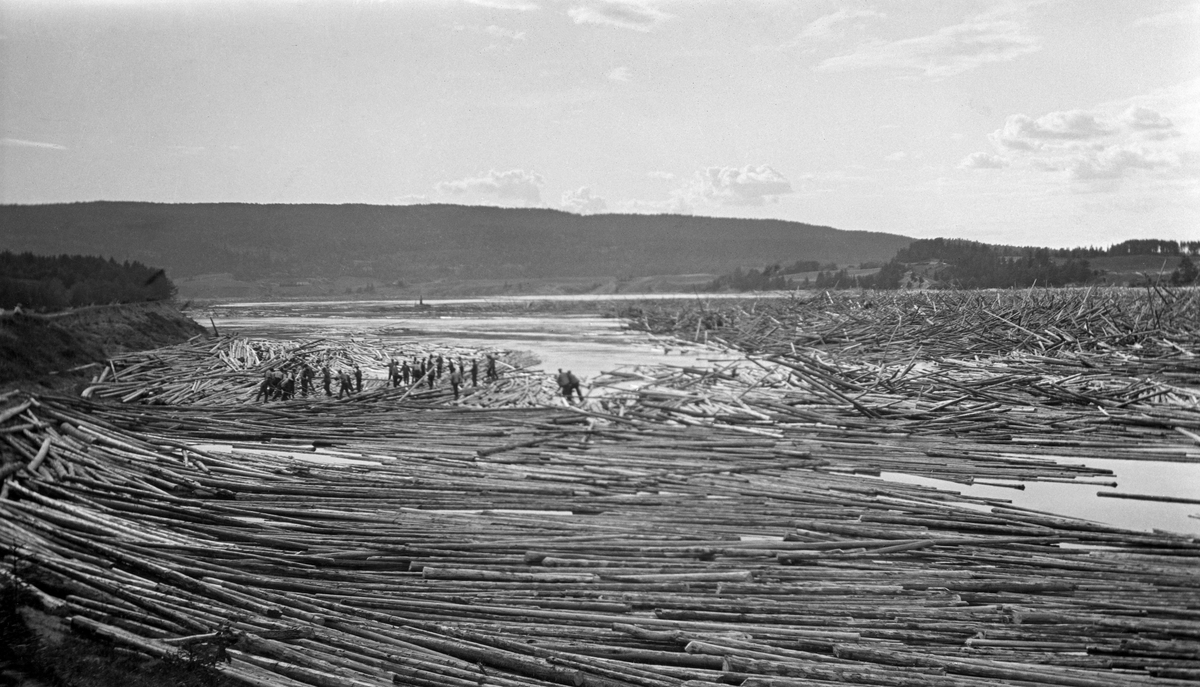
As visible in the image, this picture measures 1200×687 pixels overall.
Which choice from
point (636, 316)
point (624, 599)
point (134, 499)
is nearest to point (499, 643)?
point (624, 599)

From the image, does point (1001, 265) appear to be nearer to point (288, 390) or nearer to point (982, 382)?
point (982, 382)

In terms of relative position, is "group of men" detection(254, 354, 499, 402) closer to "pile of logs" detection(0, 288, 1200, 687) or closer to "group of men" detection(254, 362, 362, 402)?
"group of men" detection(254, 362, 362, 402)

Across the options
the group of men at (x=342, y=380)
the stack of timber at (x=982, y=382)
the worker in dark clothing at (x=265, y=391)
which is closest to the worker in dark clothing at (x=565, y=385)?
the stack of timber at (x=982, y=382)

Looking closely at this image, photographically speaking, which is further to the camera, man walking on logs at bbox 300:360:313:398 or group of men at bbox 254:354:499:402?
man walking on logs at bbox 300:360:313:398

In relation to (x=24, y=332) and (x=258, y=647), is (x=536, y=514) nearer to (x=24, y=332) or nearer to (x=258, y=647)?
(x=258, y=647)

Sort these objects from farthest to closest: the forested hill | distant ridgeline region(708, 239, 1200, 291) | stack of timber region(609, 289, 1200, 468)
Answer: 1. the forested hill
2. distant ridgeline region(708, 239, 1200, 291)
3. stack of timber region(609, 289, 1200, 468)

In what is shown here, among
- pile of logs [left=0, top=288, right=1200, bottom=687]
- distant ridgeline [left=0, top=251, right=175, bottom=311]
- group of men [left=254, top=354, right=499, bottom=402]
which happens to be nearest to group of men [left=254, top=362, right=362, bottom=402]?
group of men [left=254, top=354, right=499, bottom=402]

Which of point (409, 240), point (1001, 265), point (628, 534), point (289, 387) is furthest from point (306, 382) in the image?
point (409, 240)
